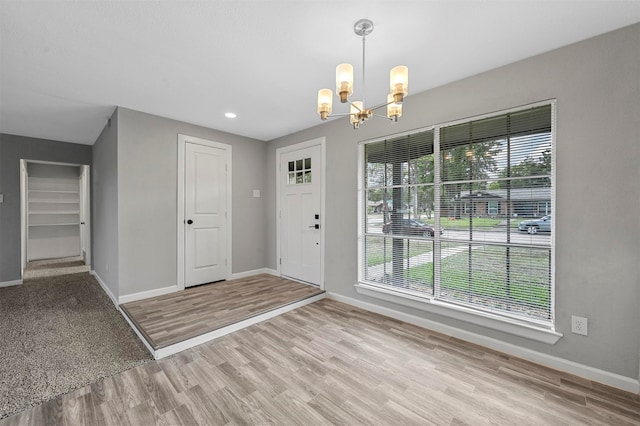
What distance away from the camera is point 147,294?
355 centimetres

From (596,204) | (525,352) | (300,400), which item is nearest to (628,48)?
(596,204)

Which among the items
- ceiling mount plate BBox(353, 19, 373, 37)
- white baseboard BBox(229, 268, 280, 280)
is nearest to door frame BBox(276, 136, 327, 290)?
white baseboard BBox(229, 268, 280, 280)

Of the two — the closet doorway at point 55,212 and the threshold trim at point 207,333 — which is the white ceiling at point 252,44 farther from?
the closet doorway at point 55,212

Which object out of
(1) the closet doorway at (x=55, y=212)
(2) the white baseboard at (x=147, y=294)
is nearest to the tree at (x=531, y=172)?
(2) the white baseboard at (x=147, y=294)

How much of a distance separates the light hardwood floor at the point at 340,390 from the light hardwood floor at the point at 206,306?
0.28m

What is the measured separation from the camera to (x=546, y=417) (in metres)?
1.67

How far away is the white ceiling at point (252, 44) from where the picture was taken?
1729mm

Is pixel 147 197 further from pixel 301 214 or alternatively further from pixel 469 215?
pixel 469 215

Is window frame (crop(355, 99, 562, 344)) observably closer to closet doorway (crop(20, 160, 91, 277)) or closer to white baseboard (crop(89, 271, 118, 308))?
white baseboard (crop(89, 271, 118, 308))

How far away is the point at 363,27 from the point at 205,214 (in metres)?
3.38

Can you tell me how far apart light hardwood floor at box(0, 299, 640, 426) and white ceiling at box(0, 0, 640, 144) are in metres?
2.57

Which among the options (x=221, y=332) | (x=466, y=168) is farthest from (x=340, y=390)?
(x=466, y=168)

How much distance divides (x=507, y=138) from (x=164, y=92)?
3500 mm

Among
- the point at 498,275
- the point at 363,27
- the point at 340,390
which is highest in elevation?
the point at 363,27
